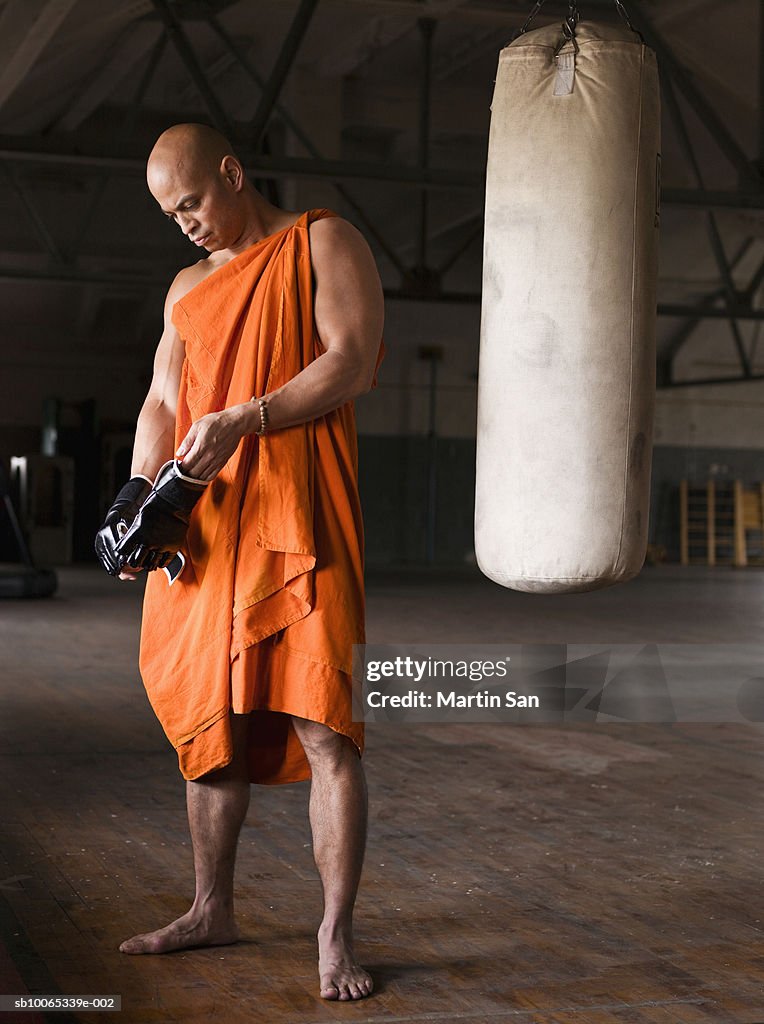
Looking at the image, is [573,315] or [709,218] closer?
[573,315]

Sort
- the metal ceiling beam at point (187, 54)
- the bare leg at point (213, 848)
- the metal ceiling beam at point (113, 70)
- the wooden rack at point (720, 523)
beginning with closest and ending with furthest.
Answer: the bare leg at point (213, 848) < the metal ceiling beam at point (187, 54) < the metal ceiling beam at point (113, 70) < the wooden rack at point (720, 523)

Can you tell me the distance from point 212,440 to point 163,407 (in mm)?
378

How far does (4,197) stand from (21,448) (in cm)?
353

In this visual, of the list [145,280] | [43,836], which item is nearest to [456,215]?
[145,280]

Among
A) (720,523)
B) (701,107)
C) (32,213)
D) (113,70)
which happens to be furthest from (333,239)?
(720,523)

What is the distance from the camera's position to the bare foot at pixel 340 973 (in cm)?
233

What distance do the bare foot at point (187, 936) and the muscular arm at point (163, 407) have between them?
875 millimetres

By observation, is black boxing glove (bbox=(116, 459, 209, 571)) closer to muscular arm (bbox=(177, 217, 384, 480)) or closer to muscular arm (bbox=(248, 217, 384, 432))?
muscular arm (bbox=(177, 217, 384, 480))

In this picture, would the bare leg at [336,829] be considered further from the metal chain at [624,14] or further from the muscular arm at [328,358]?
the metal chain at [624,14]

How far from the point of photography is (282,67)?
27.1ft

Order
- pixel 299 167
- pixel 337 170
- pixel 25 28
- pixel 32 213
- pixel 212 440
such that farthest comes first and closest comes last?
1. pixel 32 213
2. pixel 337 170
3. pixel 299 167
4. pixel 25 28
5. pixel 212 440

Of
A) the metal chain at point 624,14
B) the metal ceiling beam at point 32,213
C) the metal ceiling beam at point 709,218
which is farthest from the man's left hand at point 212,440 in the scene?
the metal ceiling beam at point 32,213

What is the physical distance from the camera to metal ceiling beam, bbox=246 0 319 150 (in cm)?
811

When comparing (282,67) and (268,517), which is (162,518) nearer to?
(268,517)
